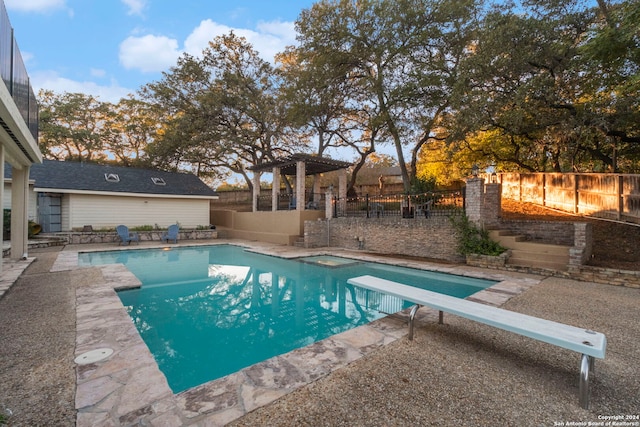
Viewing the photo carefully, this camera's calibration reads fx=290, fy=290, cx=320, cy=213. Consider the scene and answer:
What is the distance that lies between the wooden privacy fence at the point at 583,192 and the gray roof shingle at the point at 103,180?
55.0 feet

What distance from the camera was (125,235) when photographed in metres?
13.6

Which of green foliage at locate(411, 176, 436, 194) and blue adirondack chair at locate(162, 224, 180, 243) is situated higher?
green foliage at locate(411, 176, 436, 194)

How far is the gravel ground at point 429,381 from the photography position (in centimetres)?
209

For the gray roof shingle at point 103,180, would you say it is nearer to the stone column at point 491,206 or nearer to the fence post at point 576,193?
the stone column at point 491,206

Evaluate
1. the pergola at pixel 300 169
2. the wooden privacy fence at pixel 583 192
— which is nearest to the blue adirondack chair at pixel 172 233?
the pergola at pixel 300 169

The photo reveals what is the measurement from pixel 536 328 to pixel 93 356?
13.9 feet

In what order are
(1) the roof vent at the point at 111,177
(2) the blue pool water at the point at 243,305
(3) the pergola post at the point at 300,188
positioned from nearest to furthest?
(2) the blue pool water at the point at 243,305 < (3) the pergola post at the point at 300,188 < (1) the roof vent at the point at 111,177

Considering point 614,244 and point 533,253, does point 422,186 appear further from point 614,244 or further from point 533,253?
point 614,244

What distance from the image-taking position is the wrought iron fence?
32.2ft

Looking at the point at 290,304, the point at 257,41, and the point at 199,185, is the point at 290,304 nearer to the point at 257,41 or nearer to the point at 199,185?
the point at 199,185

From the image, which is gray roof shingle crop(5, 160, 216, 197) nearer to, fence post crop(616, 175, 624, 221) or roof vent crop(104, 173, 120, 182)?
roof vent crop(104, 173, 120, 182)

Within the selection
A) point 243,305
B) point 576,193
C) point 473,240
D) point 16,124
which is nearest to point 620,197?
point 576,193

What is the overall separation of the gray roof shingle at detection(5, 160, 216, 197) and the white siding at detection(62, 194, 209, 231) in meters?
0.47

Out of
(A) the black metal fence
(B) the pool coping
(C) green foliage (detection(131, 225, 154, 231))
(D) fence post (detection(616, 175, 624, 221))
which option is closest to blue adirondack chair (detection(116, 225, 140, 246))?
(C) green foliage (detection(131, 225, 154, 231))
